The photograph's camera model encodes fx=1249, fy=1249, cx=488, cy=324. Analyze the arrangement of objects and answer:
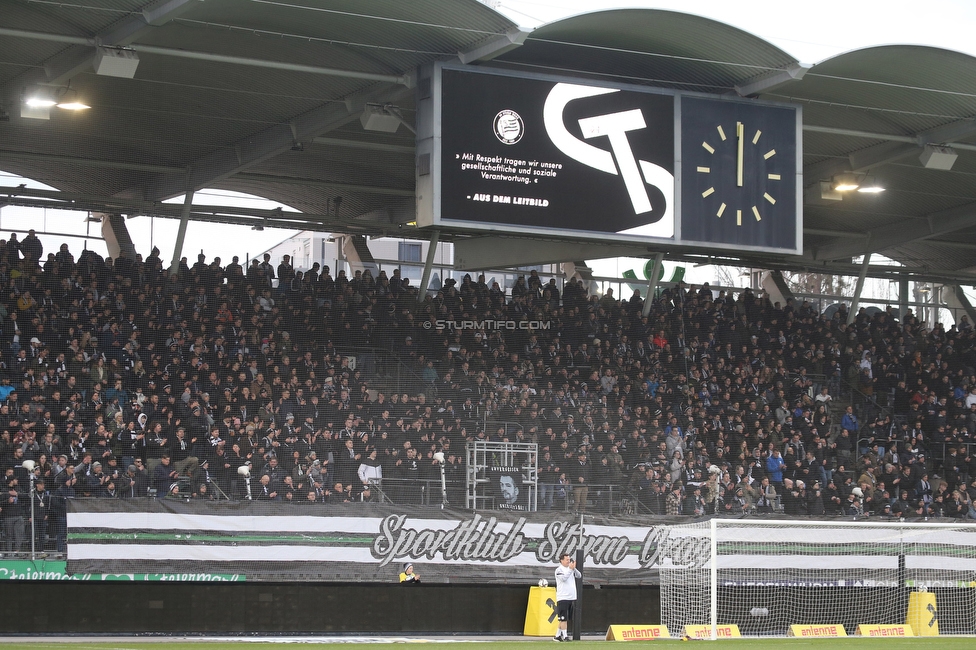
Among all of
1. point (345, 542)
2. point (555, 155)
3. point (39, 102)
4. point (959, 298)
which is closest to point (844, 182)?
point (555, 155)

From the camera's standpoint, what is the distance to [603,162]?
22.5 meters

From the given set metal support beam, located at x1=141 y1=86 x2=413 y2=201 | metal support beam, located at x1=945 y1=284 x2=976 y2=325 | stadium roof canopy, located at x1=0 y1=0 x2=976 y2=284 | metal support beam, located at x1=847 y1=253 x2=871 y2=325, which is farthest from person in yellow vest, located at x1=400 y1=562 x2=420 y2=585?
metal support beam, located at x1=945 y1=284 x2=976 y2=325

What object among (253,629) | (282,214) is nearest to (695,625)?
(253,629)

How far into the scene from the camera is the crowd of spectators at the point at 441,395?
68.5 feet

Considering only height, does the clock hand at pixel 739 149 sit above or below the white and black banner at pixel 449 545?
above

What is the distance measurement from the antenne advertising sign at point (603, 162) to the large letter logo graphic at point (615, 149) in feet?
0.06

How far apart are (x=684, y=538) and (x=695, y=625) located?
217 cm

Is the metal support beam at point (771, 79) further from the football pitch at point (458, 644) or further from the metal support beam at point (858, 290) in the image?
the metal support beam at point (858, 290)

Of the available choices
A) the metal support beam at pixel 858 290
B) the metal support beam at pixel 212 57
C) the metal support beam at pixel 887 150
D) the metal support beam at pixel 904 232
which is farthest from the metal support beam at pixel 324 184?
the metal support beam at pixel 904 232

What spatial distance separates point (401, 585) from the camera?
62.9ft

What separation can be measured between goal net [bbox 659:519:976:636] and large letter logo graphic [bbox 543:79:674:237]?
567 centimetres

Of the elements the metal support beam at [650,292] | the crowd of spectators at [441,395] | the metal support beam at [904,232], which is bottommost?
the crowd of spectators at [441,395]

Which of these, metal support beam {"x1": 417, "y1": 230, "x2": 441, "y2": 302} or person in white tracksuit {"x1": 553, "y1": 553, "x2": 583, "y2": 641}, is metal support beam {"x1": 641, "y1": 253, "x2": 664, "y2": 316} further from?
person in white tracksuit {"x1": 553, "y1": 553, "x2": 583, "y2": 641}

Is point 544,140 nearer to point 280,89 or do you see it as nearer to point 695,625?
point 280,89
